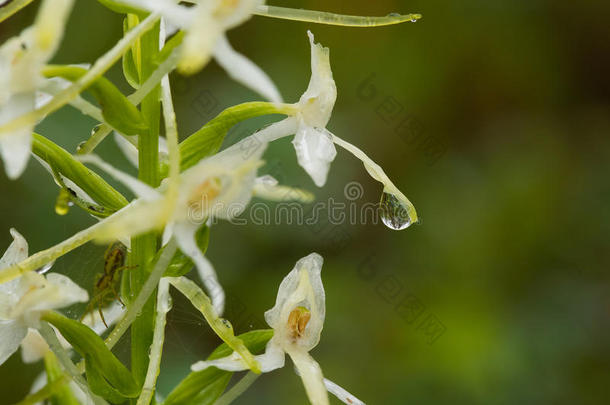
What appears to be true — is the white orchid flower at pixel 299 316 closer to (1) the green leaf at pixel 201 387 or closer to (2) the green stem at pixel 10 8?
(1) the green leaf at pixel 201 387

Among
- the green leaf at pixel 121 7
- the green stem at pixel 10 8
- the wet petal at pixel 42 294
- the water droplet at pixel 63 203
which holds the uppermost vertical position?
the green leaf at pixel 121 7

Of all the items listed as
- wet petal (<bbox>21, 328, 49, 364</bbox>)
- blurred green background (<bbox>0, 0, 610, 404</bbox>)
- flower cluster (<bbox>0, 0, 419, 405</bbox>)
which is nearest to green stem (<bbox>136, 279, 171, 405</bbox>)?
flower cluster (<bbox>0, 0, 419, 405</bbox>)

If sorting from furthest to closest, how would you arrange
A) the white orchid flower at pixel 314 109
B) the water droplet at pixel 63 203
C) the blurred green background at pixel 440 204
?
the blurred green background at pixel 440 204
the white orchid flower at pixel 314 109
the water droplet at pixel 63 203

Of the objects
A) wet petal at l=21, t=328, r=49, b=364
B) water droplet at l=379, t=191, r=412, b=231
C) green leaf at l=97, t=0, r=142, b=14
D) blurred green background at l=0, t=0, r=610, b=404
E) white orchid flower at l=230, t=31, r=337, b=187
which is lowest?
wet petal at l=21, t=328, r=49, b=364

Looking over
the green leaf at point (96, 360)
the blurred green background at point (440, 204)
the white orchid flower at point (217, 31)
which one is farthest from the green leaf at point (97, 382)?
the blurred green background at point (440, 204)

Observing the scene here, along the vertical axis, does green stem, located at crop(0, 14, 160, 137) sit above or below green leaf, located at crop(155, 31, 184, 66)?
below

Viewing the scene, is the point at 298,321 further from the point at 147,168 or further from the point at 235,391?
the point at 147,168

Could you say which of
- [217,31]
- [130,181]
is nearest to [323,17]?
[217,31]

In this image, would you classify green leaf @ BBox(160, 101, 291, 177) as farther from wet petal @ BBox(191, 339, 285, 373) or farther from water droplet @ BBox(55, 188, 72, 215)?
wet petal @ BBox(191, 339, 285, 373)

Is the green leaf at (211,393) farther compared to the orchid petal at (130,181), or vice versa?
the green leaf at (211,393)

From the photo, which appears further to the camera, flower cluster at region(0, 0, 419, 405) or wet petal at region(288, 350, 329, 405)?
wet petal at region(288, 350, 329, 405)
